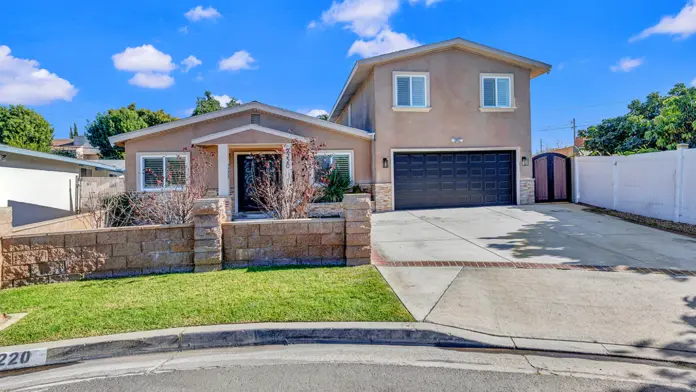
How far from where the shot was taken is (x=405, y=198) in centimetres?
1512

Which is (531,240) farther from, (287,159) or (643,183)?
(287,159)

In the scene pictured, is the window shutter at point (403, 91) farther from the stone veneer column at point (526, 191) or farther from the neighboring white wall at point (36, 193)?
the neighboring white wall at point (36, 193)

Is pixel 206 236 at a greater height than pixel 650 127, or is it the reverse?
pixel 650 127

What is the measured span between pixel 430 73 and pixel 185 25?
9.59 m

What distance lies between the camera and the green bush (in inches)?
559

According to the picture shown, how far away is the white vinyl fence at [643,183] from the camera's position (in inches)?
411

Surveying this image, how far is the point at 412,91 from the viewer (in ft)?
49.5

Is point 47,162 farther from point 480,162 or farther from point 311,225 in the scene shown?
point 480,162

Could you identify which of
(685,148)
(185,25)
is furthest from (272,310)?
(185,25)

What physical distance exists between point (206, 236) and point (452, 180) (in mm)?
11186

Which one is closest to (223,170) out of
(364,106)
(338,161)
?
(338,161)

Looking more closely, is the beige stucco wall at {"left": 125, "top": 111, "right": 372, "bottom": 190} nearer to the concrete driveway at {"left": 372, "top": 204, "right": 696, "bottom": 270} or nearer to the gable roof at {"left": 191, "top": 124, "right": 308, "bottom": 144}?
the gable roof at {"left": 191, "top": 124, "right": 308, "bottom": 144}

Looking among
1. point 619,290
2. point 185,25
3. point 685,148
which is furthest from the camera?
point 185,25

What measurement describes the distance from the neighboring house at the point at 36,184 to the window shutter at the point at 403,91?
1313cm
